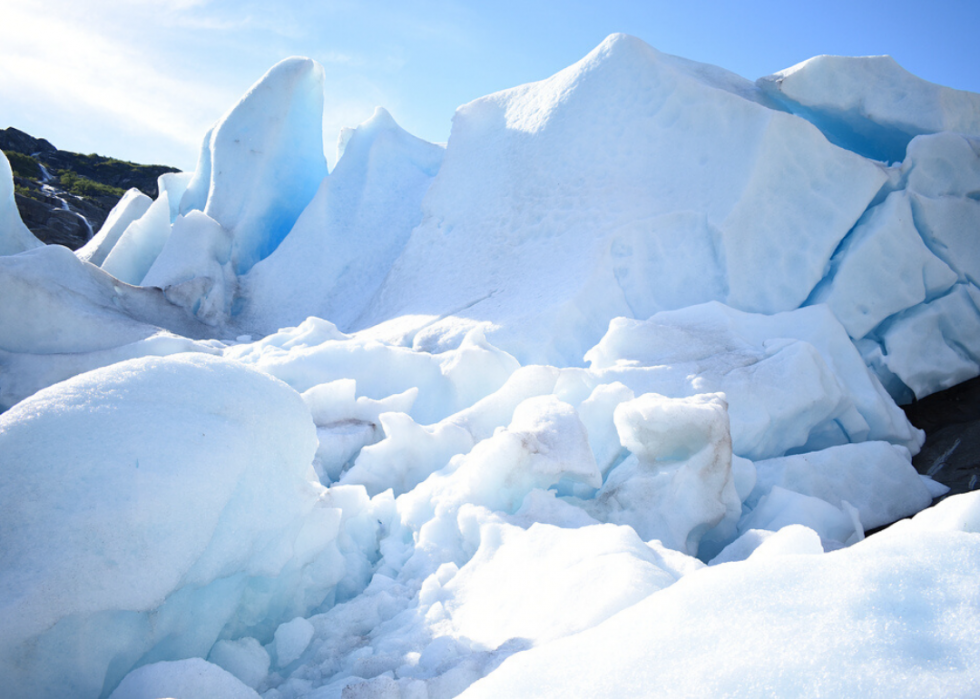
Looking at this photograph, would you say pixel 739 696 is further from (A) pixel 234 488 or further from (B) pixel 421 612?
→ (A) pixel 234 488

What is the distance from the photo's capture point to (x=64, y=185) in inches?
739

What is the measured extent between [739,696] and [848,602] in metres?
0.27

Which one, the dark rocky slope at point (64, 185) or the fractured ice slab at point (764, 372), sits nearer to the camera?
the fractured ice slab at point (764, 372)

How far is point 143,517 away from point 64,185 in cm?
2148

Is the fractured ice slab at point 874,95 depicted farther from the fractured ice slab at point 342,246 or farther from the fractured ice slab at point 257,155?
the fractured ice slab at point 257,155

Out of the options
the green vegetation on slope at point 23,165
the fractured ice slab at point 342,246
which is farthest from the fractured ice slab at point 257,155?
the green vegetation on slope at point 23,165

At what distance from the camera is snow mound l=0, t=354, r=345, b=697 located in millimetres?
1486

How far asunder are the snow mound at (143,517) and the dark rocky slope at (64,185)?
13817 millimetres

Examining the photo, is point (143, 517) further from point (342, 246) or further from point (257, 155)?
point (257, 155)

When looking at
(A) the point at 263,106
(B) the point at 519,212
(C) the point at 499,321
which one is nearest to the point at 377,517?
(C) the point at 499,321

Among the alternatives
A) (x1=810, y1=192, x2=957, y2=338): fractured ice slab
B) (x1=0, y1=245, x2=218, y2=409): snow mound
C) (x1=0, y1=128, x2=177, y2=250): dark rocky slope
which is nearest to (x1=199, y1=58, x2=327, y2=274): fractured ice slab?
(x1=0, y1=245, x2=218, y2=409): snow mound

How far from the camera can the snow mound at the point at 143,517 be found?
1.49m

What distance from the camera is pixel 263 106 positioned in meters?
7.88

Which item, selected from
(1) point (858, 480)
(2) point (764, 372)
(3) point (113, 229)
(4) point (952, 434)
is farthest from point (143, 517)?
(3) point (113, 229)
